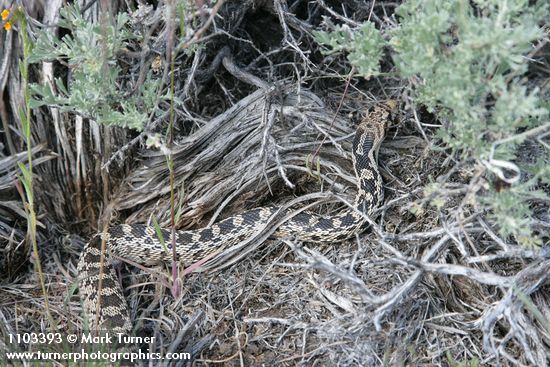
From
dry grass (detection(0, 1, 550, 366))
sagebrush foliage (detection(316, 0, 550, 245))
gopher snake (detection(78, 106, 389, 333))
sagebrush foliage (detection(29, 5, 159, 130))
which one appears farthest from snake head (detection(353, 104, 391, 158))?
sagebrush foliage (detection(29, 5, 159, 130))

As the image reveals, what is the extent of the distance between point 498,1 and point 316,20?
2.39 metres

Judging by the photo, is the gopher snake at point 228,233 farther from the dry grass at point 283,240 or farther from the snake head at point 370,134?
the dry grass at point 283,240

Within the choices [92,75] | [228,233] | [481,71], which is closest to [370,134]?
[228,233]

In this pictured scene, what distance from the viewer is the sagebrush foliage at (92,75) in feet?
12.9

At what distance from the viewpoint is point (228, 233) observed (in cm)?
486

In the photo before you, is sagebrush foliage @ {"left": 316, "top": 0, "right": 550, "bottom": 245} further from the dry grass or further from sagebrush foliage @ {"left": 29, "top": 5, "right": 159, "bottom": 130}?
sagebrush foliage @ {"left": 29, "top": 5, "right": 159, "bottom": 130}

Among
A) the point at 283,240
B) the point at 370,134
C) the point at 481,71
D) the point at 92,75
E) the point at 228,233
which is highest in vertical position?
the point at 481,71

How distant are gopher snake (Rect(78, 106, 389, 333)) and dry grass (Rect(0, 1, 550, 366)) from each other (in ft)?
0.44

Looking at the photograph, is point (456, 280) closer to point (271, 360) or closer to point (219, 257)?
point (271, 360)

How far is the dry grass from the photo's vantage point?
12.5ft

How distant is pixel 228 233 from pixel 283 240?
0.79 m

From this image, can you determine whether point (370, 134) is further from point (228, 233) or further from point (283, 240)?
point (228, 233)

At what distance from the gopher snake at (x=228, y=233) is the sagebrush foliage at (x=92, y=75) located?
44.1 inches

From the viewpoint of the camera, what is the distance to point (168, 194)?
16.8 ft
